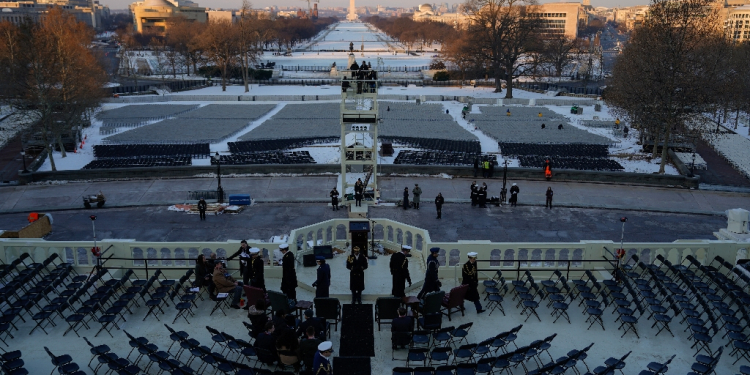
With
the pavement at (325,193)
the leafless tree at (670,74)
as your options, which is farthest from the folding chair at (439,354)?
the leafless tree at (670,74)

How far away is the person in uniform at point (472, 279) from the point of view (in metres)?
14.1

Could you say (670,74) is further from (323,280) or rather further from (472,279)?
(323,280)

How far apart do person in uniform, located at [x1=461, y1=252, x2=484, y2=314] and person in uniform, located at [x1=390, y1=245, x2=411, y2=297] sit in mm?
1334

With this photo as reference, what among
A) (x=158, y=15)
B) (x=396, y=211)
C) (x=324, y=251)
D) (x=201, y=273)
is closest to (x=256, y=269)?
(x=201, y=273)

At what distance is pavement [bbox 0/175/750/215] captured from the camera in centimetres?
2881

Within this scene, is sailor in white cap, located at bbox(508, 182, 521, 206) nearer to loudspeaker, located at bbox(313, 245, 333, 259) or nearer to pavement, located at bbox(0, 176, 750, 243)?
pavement, located at bbox(0, 176, 750, 243)

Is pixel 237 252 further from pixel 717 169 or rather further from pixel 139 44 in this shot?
pixel 139 44

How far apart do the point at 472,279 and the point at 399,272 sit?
5.60 feet

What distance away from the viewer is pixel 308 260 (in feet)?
54.2

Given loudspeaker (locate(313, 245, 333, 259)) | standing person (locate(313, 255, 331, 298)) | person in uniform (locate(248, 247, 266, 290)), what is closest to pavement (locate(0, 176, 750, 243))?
loudspeaker (locate(313, 245, 333, 259))

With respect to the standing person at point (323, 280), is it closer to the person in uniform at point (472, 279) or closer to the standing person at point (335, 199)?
the person in uniform at point (472, 279)

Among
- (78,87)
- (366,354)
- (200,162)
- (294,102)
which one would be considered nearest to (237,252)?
(366,354)

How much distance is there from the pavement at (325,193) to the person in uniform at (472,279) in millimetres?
14490

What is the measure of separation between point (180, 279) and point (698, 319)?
11.9m
